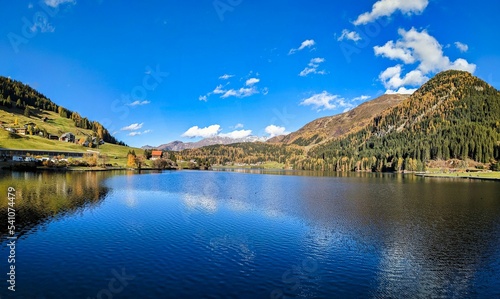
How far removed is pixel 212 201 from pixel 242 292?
49630 millimetres

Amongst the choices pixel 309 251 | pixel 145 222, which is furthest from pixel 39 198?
pixel 309 251

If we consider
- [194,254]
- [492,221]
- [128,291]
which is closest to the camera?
[128,291]

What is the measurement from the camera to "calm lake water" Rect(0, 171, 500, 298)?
23.2 metres

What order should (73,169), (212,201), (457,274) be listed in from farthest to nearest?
1. (73,169)
2. (212,201)
3. (457,274)

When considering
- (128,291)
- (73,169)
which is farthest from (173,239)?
(73,169)

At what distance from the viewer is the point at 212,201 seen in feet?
234

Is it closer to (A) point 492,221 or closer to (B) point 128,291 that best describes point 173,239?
(B) point 128,291

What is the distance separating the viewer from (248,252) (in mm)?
32125

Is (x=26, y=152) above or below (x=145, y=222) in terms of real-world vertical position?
above

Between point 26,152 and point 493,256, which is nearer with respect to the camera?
point 493,256

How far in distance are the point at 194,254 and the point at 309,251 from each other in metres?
12.3

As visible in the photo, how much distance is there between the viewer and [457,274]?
27469mm

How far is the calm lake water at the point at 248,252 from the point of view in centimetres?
2319

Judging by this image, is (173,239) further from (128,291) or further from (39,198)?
(39,198)
